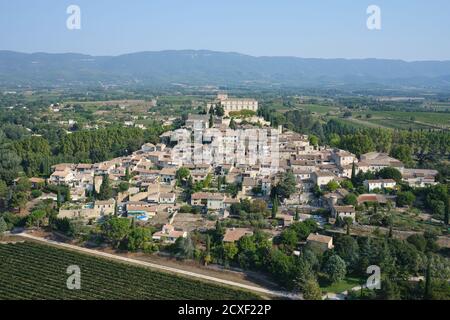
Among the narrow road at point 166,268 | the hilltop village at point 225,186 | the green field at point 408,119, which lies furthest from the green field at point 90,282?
the green field at point 408,119

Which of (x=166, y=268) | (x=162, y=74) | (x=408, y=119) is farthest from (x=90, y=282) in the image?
(x=162, y=74)

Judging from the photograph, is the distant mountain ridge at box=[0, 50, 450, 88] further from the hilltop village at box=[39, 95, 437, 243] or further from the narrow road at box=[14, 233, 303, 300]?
the narrow road at box=[14, 233, 303, 300]

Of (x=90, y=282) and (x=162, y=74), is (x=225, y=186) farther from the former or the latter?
(x=162, y=74)

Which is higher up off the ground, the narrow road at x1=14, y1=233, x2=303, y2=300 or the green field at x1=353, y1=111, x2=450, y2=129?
the green field at x1=353, y1=111, x2=450, y2=129

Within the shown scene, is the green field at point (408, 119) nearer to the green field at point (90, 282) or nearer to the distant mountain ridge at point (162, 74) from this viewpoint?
the green field at point (90, 282)

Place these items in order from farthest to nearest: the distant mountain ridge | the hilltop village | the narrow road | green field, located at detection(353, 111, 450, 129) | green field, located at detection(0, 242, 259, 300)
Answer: the distant mountain ridge, green field, located at detection(353, 111, 450, 129), the hilltop village, the narrow road, green field, located at detection(0, 242, 259, 300)

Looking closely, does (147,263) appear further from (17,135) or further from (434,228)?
(17,135)

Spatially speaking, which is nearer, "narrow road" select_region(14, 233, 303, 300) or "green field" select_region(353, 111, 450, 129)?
"narrow road" select_region(14, 233, 303, 300)

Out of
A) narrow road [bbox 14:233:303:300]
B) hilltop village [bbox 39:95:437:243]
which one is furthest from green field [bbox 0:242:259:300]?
hilltop village [bbox 39:95:437:243]
